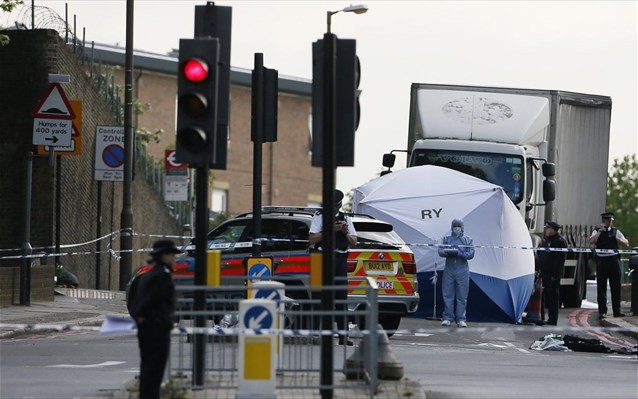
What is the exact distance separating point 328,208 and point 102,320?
34.3 feet

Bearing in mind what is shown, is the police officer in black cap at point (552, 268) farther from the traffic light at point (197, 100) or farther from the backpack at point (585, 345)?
the traffic light at point (197, 100)

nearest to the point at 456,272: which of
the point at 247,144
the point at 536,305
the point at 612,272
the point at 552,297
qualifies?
the point at 552,297

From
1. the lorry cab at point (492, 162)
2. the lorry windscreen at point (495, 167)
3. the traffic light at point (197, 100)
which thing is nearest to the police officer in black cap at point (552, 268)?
the lorry cab at point (492, 162)

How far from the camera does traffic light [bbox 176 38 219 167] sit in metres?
13.0

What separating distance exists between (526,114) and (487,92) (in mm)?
842

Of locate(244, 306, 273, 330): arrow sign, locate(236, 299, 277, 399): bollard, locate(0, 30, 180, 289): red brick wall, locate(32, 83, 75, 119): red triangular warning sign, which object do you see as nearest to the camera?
locate(236, 299, 277, 399): bollard

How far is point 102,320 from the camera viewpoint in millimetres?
22703

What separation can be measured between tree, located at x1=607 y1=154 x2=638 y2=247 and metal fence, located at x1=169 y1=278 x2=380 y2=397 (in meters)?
73.2

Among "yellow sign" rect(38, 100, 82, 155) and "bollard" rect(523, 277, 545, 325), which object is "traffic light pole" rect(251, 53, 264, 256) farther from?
"bollard" rect(523, 277, 545, 325)

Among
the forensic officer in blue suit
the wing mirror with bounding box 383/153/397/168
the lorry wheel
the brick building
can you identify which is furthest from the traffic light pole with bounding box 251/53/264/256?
the brick building

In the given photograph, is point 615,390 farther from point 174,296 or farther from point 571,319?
point 571,319

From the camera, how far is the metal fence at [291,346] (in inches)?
509

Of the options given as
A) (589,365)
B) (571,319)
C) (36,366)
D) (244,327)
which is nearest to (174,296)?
(244,327)

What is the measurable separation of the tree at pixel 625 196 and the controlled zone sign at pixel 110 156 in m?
58.7
